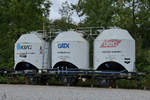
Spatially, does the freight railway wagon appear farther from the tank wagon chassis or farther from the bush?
the bush

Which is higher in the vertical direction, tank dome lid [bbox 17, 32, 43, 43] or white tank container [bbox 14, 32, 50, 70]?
tank dome lid [bbox 17, 32, 43, 43]

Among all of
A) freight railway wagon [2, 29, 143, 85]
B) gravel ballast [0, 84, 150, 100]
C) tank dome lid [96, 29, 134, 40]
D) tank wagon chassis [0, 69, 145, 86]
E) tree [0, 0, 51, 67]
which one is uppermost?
tree [0, 0, 51, 67]

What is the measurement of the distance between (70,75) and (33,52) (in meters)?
3.63

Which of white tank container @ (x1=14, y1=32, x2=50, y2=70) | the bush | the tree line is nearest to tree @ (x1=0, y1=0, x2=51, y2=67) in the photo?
the tree line

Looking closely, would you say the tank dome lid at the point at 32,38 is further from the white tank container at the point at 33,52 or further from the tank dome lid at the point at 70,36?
the tank dome lid at the point at 70,36

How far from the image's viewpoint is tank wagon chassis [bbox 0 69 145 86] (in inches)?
670

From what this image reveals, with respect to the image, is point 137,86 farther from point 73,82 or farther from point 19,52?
point 19,52

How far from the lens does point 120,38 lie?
17469mm

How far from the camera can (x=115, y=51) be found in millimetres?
17312

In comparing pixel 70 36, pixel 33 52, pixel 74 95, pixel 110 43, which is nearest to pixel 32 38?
pixel 33 52

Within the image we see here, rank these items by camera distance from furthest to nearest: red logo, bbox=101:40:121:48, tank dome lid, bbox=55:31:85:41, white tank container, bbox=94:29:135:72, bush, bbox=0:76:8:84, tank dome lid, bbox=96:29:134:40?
bush, bbox=0:76:8:84 → tank dome lid, bbox=55:31:85:41 → tank dome lid, bbox=96:29:134:40 → red logo, bbox=101:40:121:48 → white tank container, bbox=94:29:135:72

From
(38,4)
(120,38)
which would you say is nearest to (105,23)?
(38,4)

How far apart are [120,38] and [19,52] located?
7731 millimetres

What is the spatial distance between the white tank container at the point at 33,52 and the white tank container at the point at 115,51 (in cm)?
431
